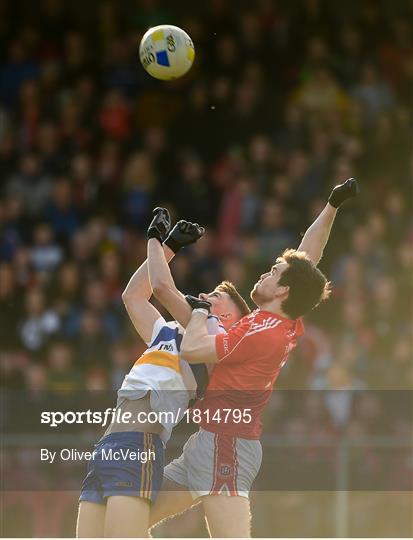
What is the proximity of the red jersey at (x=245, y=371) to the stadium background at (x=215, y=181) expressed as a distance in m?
2.71

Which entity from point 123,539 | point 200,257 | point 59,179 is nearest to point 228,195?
point 200,257

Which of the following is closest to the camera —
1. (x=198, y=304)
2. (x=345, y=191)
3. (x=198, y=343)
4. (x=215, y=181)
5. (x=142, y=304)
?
(x=198, y=343)

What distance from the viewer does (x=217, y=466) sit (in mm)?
5816

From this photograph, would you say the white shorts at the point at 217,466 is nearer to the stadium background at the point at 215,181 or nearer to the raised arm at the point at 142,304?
the raised arm at the point at 142,304

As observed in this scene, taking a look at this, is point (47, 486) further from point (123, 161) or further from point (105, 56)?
point (105, 56)

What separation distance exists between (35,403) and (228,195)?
3.10 m

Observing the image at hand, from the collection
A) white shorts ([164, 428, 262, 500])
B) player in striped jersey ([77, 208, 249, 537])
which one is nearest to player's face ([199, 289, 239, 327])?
player in striped jersey ([77, 208, 249, 537])

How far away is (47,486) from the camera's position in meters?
8.59

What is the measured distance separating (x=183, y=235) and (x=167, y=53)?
4.74 ft

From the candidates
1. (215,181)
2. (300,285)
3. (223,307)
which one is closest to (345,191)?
(300,285)

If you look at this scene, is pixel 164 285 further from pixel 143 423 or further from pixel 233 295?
pixel 143 423

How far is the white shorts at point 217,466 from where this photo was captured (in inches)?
228

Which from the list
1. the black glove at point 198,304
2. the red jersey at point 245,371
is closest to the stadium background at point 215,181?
the red jersey at point 245,371

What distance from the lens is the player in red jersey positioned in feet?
18.9
